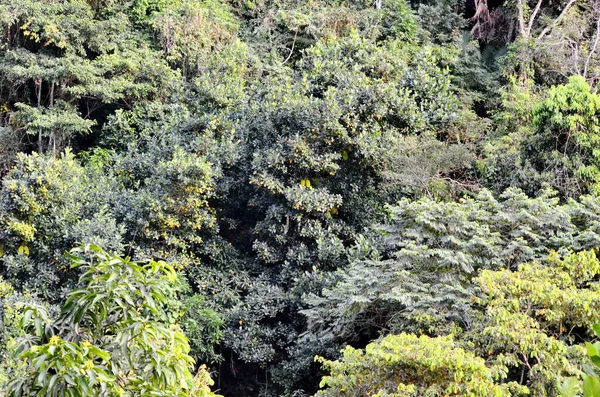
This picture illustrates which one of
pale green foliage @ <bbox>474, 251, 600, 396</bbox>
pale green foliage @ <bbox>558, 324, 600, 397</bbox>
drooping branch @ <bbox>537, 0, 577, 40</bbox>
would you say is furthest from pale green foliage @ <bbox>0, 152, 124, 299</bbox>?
drooping branch @ <bbox>537, 0, 577, 40</bbox>

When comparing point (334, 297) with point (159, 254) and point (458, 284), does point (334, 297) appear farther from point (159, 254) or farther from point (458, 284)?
point (159, 254)

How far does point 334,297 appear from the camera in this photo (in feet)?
27.1

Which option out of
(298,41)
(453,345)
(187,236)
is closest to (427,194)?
(187,236)

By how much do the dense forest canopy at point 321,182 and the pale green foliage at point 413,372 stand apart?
0.02m

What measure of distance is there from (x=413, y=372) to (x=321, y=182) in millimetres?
5070

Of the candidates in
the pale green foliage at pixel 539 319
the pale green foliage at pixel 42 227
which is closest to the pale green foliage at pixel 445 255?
the pale green foliage at pixel 539 319

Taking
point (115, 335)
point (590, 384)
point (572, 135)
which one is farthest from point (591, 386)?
point (572, 135)

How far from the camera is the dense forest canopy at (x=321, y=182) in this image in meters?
6.41

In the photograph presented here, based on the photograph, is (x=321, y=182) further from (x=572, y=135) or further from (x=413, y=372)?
(x=413, y=372)

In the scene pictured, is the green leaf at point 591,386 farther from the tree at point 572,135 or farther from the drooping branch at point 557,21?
the drooping branch at point 557,21

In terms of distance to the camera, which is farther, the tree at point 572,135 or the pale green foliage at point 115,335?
the tree at point 572,135

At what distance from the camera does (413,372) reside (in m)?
5.88

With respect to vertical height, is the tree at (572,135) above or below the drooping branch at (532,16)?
below

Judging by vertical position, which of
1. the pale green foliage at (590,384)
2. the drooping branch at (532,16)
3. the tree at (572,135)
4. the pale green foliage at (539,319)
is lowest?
the pale green foliage at (539,319)
